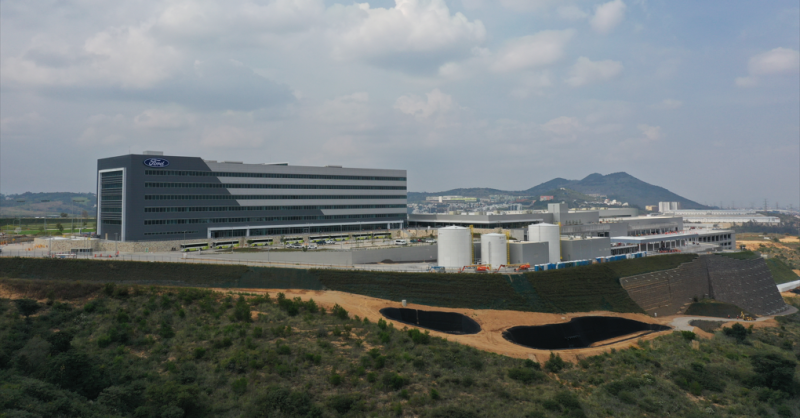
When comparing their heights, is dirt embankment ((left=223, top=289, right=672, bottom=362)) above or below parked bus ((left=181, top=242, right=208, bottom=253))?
below

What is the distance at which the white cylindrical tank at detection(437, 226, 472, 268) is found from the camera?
219 feet

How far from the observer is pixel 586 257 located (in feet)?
242

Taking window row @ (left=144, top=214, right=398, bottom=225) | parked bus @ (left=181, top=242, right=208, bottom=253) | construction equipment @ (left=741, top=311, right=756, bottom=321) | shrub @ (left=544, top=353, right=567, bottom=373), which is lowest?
construction equipment @ (left=741, top=311, right=756, bottom=321)

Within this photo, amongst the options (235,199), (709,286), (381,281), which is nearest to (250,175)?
(235,199)

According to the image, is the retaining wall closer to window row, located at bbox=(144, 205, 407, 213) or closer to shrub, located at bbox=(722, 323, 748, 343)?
shrub, located at bbox=(722, 323, 748, 343)

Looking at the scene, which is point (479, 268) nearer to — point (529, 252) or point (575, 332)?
point (529, 252)

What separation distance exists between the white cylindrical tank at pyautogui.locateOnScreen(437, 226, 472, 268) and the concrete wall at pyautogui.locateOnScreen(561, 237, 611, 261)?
1719 cm

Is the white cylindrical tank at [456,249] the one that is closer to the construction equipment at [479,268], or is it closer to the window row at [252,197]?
the construction equipment at [479,268]

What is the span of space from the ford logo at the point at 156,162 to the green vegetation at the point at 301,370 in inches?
1314

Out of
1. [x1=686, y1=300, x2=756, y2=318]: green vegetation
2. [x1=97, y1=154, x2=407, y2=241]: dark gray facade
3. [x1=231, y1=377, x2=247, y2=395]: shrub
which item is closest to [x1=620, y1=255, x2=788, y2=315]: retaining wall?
[x1=686, y1=300, x2=756, y2=318]: green vegetation

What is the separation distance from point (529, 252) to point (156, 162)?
67.3 m

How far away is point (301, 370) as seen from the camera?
35.3 meters

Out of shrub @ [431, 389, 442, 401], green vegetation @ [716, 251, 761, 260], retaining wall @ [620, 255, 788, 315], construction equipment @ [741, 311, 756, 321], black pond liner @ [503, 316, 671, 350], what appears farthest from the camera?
green vegetation @ [716, 251, 761, 260]

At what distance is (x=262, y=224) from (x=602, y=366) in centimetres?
7214
